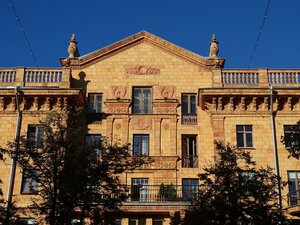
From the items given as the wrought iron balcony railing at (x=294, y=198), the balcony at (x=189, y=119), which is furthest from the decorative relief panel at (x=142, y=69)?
the wrought iron balcony railing at (x=294, y=198)

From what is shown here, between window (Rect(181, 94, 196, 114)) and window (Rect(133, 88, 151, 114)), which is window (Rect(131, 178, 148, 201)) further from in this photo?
window (Rect(181, 94, 196, 114))

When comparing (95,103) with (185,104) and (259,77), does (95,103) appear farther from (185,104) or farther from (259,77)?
(259,77)

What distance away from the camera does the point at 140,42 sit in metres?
33.9

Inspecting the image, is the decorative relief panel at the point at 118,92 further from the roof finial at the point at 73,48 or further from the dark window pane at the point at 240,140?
the dark window pane at the point at 240,140

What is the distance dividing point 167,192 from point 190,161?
2.84 metres

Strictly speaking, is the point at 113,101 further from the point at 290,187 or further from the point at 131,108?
the point at 290,187

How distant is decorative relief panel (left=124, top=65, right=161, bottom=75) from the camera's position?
3275 cm

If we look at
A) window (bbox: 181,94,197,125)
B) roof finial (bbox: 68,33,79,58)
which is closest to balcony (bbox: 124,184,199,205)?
window (bbox: 181,94,197,125)

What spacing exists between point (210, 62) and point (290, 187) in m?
9.28

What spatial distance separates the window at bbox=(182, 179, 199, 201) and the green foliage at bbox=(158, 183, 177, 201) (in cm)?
70

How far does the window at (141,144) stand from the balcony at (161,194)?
2239 millimetres

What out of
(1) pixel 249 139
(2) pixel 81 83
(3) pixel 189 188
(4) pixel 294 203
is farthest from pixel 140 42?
(4) pixel 294 203

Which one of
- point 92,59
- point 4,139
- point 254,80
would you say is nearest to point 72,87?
point 92,59

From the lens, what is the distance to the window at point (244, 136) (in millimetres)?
30016
